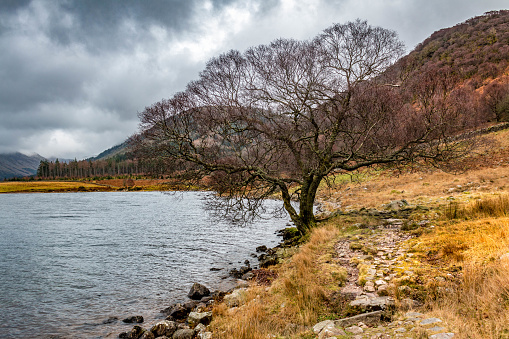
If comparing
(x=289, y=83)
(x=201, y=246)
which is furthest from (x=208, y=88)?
(x=201, y=246)

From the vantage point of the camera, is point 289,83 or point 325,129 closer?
point 289,83

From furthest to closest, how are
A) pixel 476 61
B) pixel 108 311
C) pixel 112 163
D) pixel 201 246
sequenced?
pixel 112 163
pixel 476 61
pixel 201 246
pixel 108 311

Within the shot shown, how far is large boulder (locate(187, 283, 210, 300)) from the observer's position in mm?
10384

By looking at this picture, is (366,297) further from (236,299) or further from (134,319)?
(134,319)

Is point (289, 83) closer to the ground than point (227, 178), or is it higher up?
higher up

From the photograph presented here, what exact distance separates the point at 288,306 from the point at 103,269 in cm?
1154

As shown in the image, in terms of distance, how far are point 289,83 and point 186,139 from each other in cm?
557

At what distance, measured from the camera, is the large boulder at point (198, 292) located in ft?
34.1

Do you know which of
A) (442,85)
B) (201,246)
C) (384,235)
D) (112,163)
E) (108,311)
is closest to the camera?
(108,311)

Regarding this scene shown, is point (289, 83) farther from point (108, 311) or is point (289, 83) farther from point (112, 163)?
point (112, 163)

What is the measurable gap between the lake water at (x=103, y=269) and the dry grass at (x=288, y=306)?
358cm

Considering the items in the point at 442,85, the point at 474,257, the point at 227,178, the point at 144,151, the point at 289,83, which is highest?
the point at 289,83

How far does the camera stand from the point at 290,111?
47.3ft

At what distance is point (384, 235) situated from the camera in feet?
36.0
